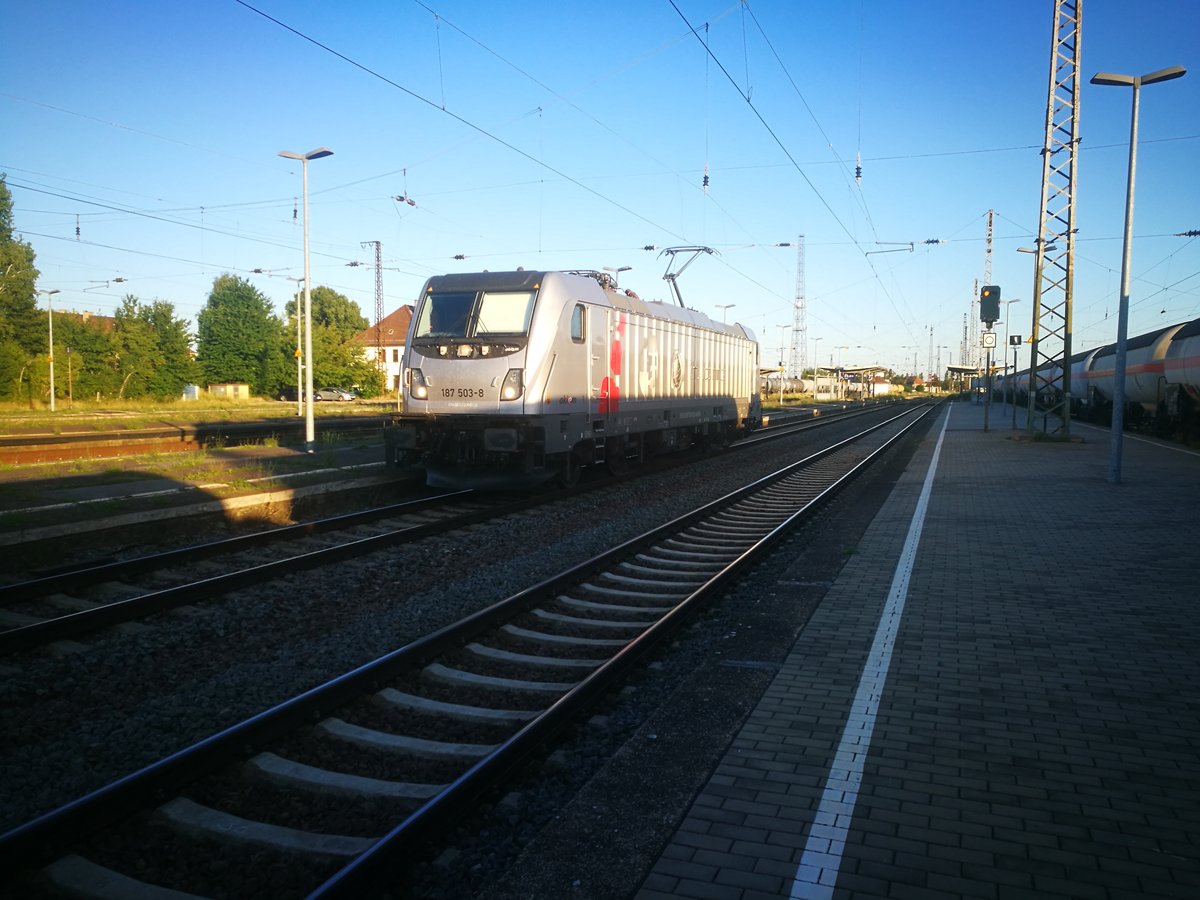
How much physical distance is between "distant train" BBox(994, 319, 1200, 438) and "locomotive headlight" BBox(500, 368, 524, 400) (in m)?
21.0

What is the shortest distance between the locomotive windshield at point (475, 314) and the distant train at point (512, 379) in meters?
0.02

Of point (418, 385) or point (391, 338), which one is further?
point (391, 338)

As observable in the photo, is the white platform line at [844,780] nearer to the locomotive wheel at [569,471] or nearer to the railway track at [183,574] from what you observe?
the railway track at [183,574]

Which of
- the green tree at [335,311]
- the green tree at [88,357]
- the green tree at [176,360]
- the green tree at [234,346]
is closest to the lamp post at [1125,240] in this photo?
the green tree at [88,357]

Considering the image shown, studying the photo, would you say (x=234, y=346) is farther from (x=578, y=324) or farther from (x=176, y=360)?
(x=578, y=324)

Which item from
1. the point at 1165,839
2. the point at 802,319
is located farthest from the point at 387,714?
the point at 802,319

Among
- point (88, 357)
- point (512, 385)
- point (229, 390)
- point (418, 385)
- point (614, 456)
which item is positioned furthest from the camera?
point (229, 390)

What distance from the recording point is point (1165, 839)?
3.45m

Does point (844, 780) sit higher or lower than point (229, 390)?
lower

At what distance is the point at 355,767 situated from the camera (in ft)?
14.1

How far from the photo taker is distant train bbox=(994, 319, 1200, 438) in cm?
2516

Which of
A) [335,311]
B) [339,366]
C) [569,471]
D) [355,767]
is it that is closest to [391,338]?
[335,311]

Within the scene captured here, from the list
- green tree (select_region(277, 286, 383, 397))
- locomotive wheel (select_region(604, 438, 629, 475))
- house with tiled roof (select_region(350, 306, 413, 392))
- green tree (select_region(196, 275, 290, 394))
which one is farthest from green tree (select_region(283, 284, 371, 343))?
locomotive wheel (select_region(604, 438, 629, 475))

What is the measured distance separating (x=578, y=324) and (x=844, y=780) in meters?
10.6
